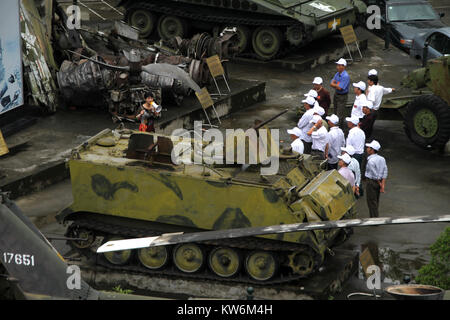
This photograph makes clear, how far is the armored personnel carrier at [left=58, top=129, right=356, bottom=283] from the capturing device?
468 inches

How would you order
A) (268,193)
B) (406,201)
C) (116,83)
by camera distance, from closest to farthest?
(268,193) < (406,201) < (116,83)

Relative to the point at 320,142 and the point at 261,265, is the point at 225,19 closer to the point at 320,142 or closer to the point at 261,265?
the point at 320,142

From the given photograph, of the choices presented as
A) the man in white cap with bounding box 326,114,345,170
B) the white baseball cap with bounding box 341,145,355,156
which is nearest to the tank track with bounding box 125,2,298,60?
the man in white cap with bounding box 326,114,345,170

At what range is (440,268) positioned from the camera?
10648 millimetres

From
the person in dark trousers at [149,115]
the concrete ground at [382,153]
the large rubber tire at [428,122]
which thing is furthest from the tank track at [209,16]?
the person in dark trousers at [149,115]

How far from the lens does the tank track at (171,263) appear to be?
11.9 m

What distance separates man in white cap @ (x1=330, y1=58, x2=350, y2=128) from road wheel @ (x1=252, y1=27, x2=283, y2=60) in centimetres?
584

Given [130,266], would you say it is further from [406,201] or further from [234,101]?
[234,101]

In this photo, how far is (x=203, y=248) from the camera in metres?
12.3

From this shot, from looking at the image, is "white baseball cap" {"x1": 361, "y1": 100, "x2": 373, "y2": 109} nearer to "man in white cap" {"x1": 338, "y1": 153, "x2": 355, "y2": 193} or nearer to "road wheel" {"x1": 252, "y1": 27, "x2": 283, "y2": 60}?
"man in white cap" {"x1": 338, "y1": 153, "x2": 355, "y2": 193}

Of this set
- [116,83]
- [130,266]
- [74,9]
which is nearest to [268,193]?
[130,266]

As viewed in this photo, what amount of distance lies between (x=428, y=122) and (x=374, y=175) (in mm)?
3998

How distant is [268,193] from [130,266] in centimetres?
236
